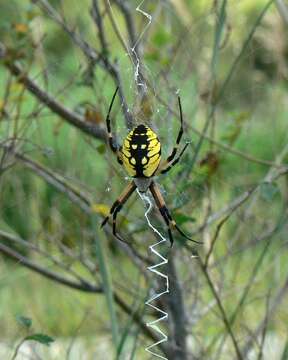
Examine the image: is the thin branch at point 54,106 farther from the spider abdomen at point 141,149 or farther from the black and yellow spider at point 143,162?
the spider abdomen at point 141,149

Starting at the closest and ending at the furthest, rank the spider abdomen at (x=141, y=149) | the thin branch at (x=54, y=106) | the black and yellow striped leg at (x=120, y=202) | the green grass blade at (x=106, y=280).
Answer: the spider abdomen at (x=141, y=149) < the green grass blade at (x=106, y=280) < the black and yellow striped leg at (x=120, y=202) < the thin branch at (x=54, y=106)

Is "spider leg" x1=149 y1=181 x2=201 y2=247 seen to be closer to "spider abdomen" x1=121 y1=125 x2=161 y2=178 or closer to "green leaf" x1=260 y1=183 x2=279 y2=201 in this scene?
"green leaf" x1=260 y1=183 x2=279 y2=201

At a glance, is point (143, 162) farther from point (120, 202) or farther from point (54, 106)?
point (54, 106)

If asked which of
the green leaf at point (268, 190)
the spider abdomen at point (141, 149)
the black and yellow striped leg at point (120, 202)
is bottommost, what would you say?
the black and yellow striped leg at point (120, 202)

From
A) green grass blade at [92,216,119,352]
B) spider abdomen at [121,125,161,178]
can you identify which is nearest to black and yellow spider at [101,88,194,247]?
spider abdomen at [121,125,161,178]

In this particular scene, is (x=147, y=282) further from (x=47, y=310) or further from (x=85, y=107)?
(x=47, y=310)

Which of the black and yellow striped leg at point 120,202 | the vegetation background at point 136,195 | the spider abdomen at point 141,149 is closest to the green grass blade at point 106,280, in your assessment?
the vegetation background at point 136,195

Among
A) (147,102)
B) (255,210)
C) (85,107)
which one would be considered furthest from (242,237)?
(147,102)

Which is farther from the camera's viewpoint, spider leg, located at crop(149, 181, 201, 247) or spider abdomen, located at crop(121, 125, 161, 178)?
spider leg, located at crop(149, 181, 201, 247)
